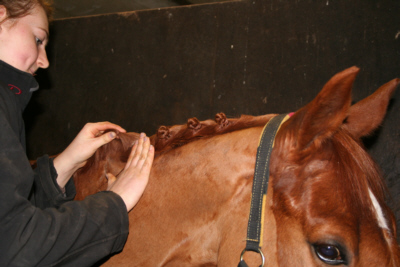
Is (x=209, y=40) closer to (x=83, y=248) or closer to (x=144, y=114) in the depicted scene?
(x=144, y=114)

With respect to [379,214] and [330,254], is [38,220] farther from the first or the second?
[379,214]

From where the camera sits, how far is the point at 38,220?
67 cm

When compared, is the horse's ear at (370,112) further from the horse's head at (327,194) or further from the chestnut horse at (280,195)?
the horse's head at (327,194)

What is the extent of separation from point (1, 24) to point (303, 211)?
98 cm

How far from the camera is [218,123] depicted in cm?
97

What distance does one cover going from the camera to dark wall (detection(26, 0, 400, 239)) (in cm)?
154

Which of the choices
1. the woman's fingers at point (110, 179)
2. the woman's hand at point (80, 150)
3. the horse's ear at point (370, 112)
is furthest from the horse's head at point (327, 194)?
the woman's hand at point (80, 150)

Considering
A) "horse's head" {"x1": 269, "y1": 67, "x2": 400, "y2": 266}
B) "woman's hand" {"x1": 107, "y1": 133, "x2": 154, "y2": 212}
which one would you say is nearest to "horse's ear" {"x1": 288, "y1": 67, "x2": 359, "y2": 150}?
"horse's head" {"x1": 269, "y1": 67, "x2": 400, "y2": 266}

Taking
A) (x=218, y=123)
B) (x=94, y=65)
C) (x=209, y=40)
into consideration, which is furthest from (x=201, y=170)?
(x=94, y=65)

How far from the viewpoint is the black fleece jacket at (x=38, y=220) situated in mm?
638

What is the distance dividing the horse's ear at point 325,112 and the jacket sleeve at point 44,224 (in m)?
0.52

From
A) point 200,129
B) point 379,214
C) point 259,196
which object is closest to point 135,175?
point 200,129

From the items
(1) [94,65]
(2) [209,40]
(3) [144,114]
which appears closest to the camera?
(2) [209,40]

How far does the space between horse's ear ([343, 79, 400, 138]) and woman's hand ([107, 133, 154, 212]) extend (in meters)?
0.63
